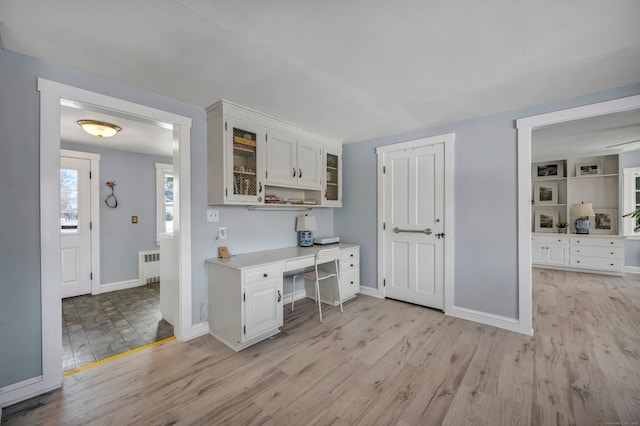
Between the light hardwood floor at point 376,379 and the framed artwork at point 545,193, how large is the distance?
3.67 meters

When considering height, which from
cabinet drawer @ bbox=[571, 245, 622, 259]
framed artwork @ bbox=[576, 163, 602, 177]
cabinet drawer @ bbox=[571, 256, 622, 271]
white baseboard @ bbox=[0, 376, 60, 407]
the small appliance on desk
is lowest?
white baseboard @ bbox=[0, 376, 60, 407]

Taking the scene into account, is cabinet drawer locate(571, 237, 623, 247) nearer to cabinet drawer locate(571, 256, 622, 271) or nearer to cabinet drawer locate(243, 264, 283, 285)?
cabinet drawer locate(571, 256, 622, 271)

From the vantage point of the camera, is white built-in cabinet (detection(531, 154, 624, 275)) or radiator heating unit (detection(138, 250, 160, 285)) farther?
white built-in cabinet (detection(531, 154, 624, 275))

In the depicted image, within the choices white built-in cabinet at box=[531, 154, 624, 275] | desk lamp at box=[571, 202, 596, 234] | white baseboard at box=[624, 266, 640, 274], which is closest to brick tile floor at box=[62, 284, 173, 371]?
white built-in cabinet at box=[531, 154, 624, 275]

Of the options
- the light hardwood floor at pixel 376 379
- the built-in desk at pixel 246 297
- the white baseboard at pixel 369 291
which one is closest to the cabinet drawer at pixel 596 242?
the light hardwood floor at pixel 376 379

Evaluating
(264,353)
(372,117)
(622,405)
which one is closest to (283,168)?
(372,117)

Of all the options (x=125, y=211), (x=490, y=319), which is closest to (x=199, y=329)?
(x=125, y=211)

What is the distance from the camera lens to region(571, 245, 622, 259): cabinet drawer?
498 cm

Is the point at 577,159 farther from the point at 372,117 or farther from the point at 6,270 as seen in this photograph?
the point at 6,270

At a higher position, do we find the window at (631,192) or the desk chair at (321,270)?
the window at (631,192)

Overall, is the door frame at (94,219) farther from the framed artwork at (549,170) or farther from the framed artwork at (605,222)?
the framed artwork at (605,222)

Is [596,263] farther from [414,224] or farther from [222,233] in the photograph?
[222,233]

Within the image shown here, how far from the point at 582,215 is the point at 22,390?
804 centimetres

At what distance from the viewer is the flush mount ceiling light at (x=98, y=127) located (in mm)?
2934
